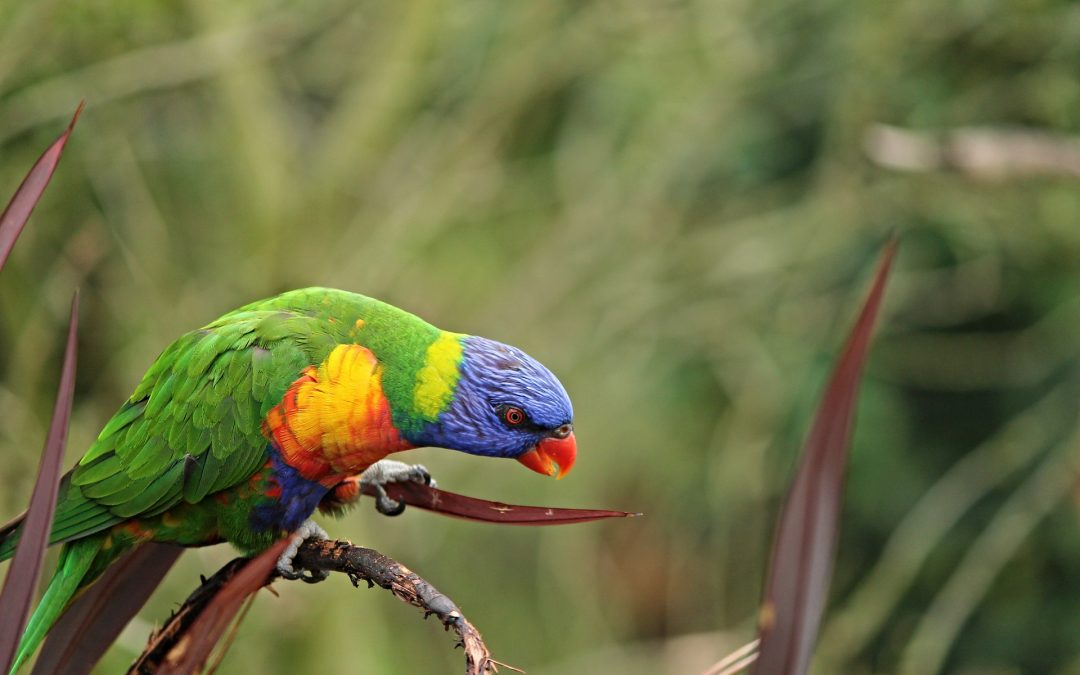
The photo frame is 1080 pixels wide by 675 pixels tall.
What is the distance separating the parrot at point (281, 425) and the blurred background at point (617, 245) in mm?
1356

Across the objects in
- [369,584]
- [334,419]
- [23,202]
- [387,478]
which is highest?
[23,202]

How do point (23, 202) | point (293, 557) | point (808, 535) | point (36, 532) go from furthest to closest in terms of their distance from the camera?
1. point (293, 557)
2. point (23, 202)
3. point (36, 532)
4. point (808, 535)

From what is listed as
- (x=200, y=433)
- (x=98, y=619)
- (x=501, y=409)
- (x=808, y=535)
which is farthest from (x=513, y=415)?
(x=808, y=535)

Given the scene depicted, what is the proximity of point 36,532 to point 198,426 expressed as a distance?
674 mm

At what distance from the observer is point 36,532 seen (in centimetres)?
87

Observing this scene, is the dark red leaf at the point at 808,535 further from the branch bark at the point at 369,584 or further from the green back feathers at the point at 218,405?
the green back feathers at the point at 218,405

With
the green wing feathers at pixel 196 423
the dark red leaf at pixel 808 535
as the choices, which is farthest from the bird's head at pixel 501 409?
the dark red leaf at pixel 808 535

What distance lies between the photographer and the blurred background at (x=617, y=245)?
3033 mm

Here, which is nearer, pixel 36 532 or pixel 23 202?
pixel 36 532

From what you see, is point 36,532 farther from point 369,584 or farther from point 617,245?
point 617,245

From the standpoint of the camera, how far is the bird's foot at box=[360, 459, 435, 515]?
1610mm

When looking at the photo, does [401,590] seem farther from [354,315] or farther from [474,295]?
[474,295]

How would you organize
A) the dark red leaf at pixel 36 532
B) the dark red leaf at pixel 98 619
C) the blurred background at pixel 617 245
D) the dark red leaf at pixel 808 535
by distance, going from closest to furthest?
the dark red leaf at pixel 808 535 < the dark red leaf at pixel 36 532 < the dark red leaf at pixel 98 619 < the blurred background at pixel 617 245

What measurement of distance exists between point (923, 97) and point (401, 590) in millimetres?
3514
